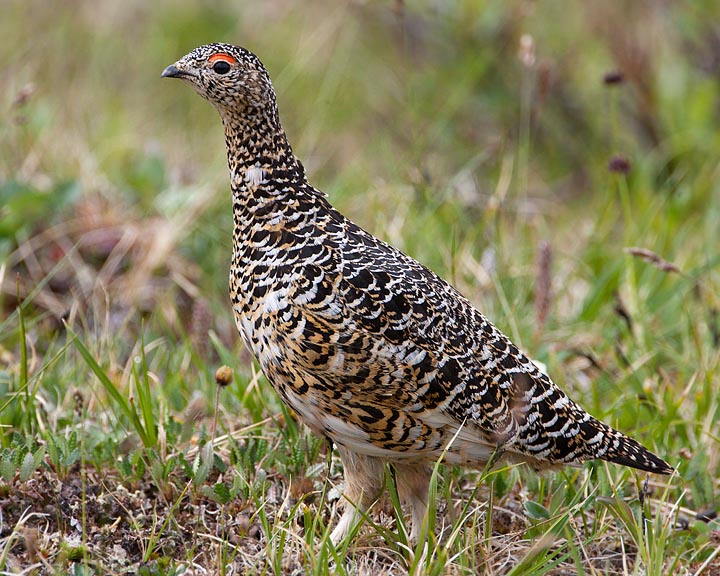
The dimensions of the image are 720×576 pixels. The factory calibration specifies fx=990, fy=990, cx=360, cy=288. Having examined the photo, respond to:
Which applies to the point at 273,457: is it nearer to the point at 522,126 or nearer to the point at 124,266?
the point at 124,266

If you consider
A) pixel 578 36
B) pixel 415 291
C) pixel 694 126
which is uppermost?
pixel 578 36

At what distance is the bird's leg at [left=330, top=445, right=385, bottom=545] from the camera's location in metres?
3.52

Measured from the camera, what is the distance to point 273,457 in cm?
383

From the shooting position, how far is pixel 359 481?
3.56 meters

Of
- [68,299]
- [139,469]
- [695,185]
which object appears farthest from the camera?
[695,185]

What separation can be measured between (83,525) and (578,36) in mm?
7284

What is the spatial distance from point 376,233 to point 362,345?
7.02ft

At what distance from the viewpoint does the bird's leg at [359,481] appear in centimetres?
352

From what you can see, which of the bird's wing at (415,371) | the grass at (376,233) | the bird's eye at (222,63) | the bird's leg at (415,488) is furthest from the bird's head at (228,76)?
the bird's leg at (415,488)

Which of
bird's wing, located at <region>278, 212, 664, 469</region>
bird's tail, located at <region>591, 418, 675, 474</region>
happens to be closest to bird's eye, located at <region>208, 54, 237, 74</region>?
bird's wing, located at <region>278, 212, 664, 469</region>

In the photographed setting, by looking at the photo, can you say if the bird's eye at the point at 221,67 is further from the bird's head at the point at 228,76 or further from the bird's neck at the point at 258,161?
the bird's neck at the point at 258,161

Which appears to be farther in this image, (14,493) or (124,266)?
(124,266)

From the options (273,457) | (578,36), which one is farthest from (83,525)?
(578,36)

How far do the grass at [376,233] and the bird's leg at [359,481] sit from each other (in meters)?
0.09
